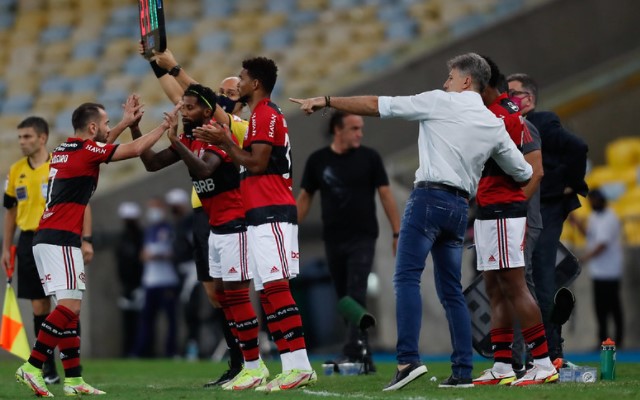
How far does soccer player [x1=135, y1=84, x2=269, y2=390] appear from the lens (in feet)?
31.3

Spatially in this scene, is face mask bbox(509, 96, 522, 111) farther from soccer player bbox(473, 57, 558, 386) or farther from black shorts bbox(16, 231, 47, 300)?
black shorts bbox(16, 231, 47, 300)

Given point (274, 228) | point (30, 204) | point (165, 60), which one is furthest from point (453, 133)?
point (30, 204)

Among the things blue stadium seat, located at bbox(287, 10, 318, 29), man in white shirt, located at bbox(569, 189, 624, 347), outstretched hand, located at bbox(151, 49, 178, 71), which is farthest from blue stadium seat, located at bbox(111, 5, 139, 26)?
outstretched hand, located at bbox(151, 49, 178, 71)

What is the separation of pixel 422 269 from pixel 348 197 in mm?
3109

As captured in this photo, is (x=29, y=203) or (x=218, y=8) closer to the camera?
(x=29, y=203)

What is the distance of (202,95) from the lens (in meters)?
9.56

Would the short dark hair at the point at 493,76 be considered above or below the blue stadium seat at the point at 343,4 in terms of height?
below

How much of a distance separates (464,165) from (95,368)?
654cm

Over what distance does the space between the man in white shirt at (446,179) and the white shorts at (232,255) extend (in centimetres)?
133

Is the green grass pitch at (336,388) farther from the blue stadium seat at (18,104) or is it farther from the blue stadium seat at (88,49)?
the blue stadium seat at (88,49)

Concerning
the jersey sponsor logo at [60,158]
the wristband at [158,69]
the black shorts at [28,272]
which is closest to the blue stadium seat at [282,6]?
the black shorts at [28,272]

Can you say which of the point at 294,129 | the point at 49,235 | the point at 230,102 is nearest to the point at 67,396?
the point at 49,235

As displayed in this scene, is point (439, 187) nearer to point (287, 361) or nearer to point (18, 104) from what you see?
point (287, 361)

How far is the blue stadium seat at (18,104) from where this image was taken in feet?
74.0
